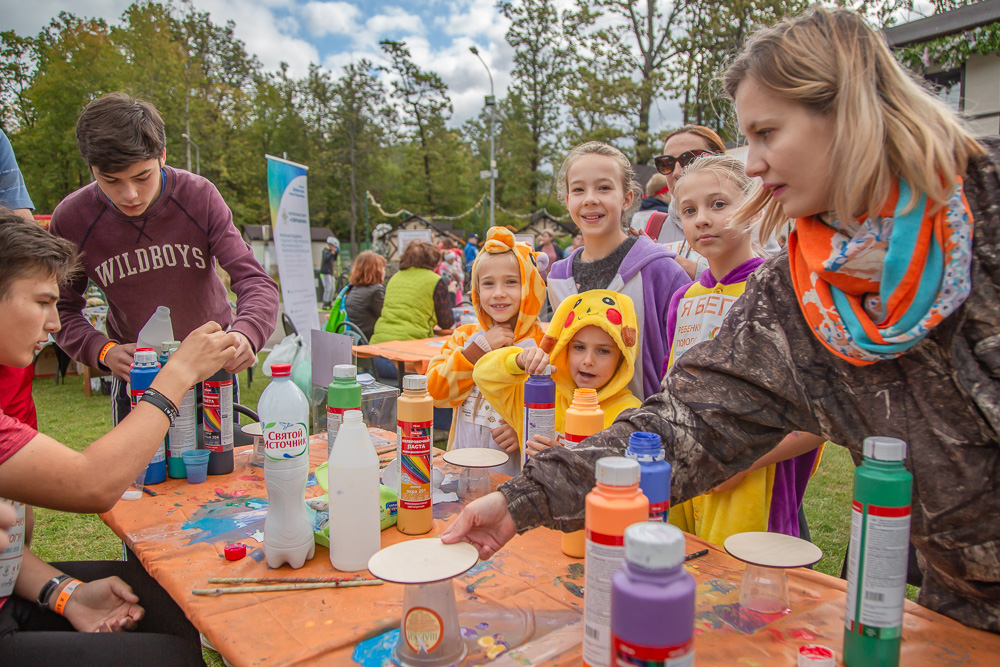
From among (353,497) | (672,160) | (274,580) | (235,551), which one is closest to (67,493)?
(235,551)

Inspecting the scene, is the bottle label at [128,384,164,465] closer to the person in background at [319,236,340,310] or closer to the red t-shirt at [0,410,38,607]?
the red t-shirt at [0,410,38,607]

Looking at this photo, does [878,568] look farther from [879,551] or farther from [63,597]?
[63,597]

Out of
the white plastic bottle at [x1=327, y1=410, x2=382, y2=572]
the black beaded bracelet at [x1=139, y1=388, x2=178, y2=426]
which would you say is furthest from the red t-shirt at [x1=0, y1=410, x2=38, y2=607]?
the white plastic bottle at [x1=327, y1=410, x2=382, y2=572]

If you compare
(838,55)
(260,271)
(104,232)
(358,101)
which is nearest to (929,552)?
(838,55)

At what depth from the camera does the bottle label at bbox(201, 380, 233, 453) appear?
2.32 m

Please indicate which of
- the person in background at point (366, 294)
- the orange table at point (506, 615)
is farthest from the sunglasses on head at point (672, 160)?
the person in background at point (366, 294)

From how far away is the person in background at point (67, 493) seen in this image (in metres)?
1.41

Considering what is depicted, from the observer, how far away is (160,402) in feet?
5.36

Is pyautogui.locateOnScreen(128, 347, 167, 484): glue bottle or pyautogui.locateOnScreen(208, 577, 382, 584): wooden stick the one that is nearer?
pyautogui.locateOnScreen(208, 577, 382, 584): wooden stick

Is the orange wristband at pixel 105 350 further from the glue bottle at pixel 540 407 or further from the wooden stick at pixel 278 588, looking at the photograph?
the glue bottle at pixel 540 407

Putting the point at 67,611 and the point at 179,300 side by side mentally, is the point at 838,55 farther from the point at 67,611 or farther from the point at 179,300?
the point at 179,300

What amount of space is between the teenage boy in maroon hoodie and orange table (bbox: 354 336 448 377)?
2.32 m

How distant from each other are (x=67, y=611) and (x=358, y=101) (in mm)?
45828

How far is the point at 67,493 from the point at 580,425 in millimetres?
1224
